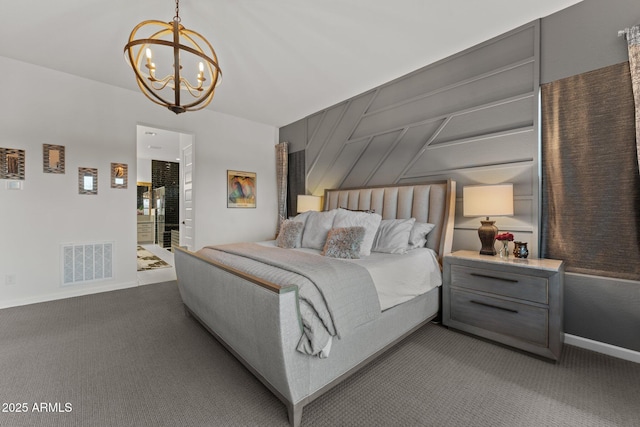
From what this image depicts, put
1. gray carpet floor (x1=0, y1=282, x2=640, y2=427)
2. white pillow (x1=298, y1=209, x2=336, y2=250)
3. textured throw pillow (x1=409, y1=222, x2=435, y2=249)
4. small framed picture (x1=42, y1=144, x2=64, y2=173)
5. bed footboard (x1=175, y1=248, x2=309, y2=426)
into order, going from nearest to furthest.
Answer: bed footboard (x1=175, y1=248, x2=309, y2=426)
gray carpet floor (x1=0, y1=282, x2=640, y2=427)
textured throw pillow (x1=409, y1=222, x2=435, y2=249)
white pillow (x1=298, y1=209, x2=336, y2=250)
small framed picture (x1=42, y1=144, x2=64, y2=173)

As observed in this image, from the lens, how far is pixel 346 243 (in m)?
2.54

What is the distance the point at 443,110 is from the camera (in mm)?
3172

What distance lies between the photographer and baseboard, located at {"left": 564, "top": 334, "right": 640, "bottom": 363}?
2.08 m

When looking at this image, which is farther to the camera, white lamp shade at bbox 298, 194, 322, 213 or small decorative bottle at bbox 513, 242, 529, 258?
white lamp shade at bbox 298, 194, 322, 213

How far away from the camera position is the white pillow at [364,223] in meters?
2.63

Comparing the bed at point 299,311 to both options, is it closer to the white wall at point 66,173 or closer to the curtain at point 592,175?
the curtain at point 592,175

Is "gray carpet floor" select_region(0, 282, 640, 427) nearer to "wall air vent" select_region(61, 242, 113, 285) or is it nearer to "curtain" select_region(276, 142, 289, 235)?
"wall air vent" select_region(61, 242, 113, 285)

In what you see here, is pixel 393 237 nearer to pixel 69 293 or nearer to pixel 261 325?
pixel 261 325

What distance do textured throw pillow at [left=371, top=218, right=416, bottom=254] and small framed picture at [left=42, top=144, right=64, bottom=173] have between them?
4.01 m

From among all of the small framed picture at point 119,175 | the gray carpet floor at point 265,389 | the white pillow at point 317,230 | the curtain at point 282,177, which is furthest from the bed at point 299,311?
the curtain at point 282,177

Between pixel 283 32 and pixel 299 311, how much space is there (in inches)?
102

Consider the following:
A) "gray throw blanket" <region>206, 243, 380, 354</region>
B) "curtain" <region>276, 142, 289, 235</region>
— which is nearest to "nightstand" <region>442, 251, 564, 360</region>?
"gray throw blanket" <region>206, 243, 380, 354</region>

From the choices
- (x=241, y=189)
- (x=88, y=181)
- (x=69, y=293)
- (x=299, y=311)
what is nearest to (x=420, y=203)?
(x=299, y=311)

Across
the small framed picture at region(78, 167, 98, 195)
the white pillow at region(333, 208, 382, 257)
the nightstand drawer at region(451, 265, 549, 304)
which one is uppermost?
the small framed picture at region(78, 167, 98, 195)
